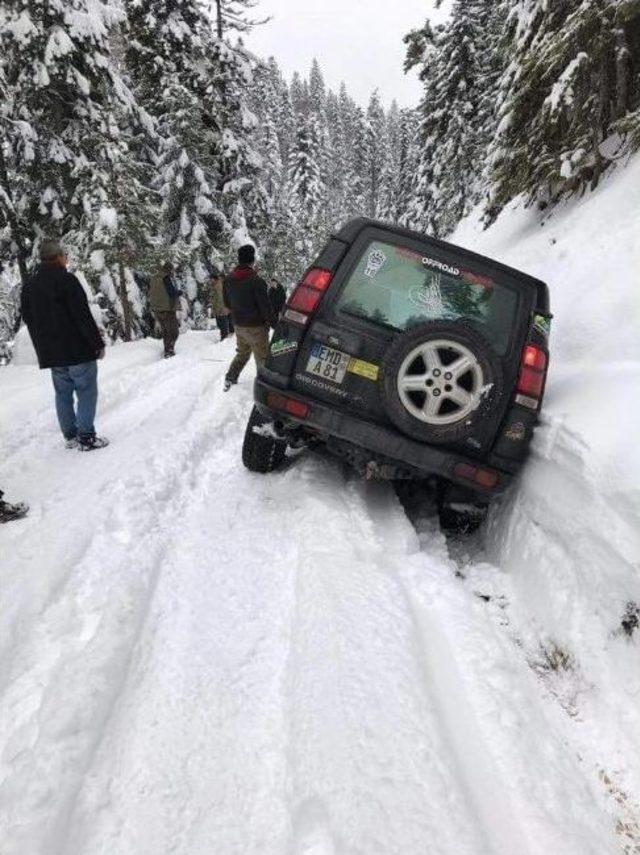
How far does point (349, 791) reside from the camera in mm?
2117

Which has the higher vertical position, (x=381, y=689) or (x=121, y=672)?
(x=381, y=689)

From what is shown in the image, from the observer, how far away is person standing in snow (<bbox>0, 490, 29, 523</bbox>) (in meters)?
4.34

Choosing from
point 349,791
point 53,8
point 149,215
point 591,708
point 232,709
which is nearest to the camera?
point 349,791

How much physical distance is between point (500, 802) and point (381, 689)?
2.05 ft

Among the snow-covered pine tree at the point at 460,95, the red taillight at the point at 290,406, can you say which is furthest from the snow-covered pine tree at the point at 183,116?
the red taillight at the point at 290,406

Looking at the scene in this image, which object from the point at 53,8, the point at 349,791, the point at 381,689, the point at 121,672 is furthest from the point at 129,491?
the point at 53,8

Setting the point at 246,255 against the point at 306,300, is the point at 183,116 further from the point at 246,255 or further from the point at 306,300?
the point at 306,300

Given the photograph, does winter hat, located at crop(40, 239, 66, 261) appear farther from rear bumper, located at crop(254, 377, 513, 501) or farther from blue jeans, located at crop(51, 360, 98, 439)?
rear bumper, located at crop(254, 377, 513, 501)

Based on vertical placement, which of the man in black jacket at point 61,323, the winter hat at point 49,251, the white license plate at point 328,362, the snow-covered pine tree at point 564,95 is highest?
the snow-covered pine tree at point 564,95

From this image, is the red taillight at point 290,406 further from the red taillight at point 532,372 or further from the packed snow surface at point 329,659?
the red taillight at point 532,372

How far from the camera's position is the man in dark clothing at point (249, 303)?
7422 millimetres

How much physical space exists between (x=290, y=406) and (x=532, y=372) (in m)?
1.68

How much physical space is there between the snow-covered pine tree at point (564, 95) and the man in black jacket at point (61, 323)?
589cm

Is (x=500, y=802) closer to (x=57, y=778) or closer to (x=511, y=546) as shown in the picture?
(x=57, y=778)
